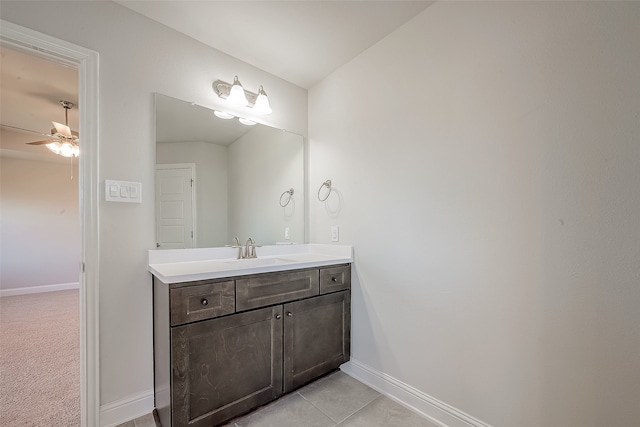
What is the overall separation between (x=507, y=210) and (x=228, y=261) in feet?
5.59

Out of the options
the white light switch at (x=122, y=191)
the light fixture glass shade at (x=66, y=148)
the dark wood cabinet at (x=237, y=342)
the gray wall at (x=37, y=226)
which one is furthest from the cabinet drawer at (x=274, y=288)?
the gray wall at (x=37, y=226)

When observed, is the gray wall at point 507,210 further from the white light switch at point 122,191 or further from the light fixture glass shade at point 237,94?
the white light switch at point 122,191

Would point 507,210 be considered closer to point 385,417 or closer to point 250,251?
point 385,417

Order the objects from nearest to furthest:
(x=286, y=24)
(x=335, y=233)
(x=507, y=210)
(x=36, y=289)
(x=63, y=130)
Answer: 1. (x=507, y=210)
2. (x=286, y=24)
3. (x=335, y=233)
4. (x=63, y=130)
5. (x=36, y=289)

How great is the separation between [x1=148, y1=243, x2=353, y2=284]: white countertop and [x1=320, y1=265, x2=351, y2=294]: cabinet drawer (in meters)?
0.06

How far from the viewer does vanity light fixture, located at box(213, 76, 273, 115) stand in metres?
1.89

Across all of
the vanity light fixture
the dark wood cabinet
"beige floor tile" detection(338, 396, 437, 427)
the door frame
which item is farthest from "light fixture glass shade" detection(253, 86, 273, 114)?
"beige floor tile" detection(338, 396, 437, 427)

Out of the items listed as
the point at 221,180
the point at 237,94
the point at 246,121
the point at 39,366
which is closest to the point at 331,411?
the point at 221,180

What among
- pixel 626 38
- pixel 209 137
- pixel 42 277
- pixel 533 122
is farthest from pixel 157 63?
pixel 42 277

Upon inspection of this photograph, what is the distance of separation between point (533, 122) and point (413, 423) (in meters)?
1.67

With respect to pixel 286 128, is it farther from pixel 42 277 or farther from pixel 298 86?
pixel 42 277

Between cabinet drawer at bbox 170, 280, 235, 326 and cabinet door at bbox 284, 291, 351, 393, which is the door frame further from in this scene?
cabinet door at bbox 284, 291, 351, 393

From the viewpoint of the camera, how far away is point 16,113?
3123mm

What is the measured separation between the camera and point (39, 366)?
201 cm
